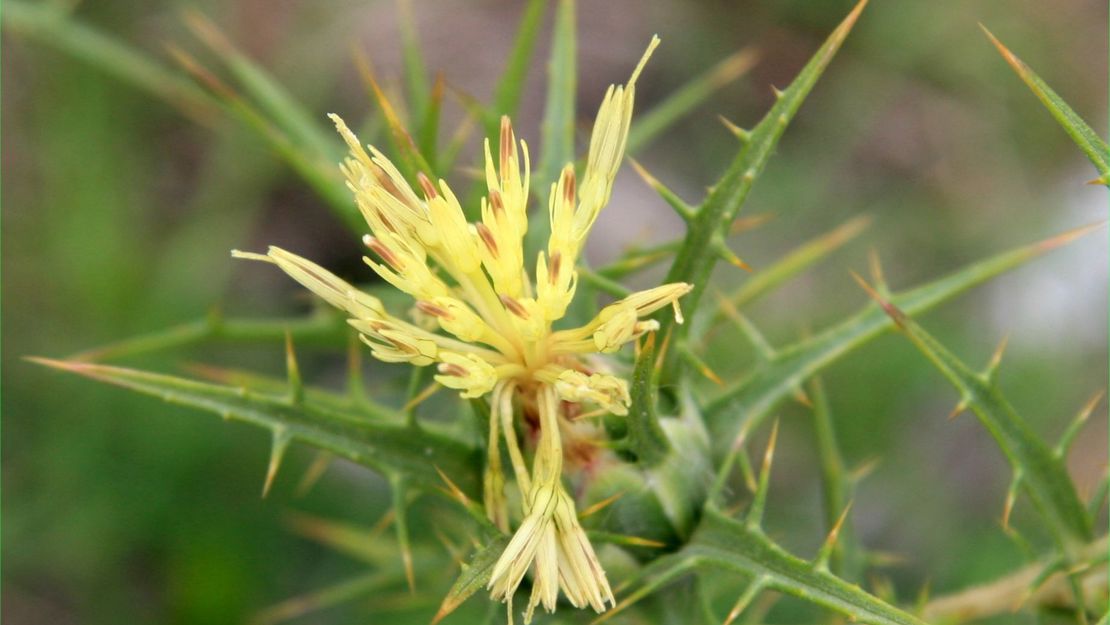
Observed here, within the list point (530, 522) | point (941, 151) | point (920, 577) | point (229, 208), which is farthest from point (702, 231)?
point (941, 151)

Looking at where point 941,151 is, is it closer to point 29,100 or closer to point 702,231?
point 702,231

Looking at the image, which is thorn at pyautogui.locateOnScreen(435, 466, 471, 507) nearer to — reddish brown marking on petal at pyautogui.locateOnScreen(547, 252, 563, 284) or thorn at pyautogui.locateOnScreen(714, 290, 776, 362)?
reddish brown marking on petal at pyautogui.locateOnScreen(547, 252, 563, 284)

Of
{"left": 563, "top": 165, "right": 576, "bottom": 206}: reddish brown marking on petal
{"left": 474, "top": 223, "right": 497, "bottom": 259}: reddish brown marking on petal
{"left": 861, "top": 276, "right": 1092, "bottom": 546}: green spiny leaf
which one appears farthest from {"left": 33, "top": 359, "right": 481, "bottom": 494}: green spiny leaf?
{"left": 861, "top": 276, "right": 1092, "bottom": 546}: green spiny leaf

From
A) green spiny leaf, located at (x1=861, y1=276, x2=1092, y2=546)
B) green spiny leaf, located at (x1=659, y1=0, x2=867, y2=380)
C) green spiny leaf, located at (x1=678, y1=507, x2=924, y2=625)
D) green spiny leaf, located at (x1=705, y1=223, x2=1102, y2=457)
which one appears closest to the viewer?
green spiny leaf, located at (x1=678, y1=507, x2=924, y2=625)

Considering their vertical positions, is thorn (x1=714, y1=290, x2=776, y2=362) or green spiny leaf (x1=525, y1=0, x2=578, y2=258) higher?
green spiny leaf (x1=525, y1=0, x2=578, y2=258)

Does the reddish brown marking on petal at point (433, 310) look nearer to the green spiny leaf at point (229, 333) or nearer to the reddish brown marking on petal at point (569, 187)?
the reddish brown marking on petal at point (569, 187)

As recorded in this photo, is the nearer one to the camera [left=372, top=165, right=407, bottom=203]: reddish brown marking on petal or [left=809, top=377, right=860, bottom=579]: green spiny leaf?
[left=372, top=165, right=407, bottom=203]: reddish brown marking on petal

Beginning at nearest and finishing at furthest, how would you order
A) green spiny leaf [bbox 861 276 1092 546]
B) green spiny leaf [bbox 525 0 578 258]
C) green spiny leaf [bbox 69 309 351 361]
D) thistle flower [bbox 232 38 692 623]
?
thistle flower [bbox 232 38 692 623] < green spiny leaf [bbox 861 276 1092 546] < green spiny leaf [bbox 525 0 578 258] < green spiny leaf [bbox 69 309 351 361]

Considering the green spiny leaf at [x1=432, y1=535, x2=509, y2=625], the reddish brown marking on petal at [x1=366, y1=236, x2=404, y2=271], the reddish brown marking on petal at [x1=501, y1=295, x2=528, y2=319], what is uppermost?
the reddish brown marking on petal at [x1=366, y1=236, x2=404, y2=271]
